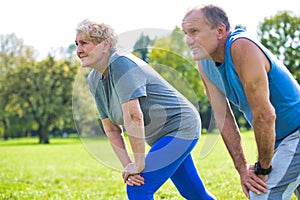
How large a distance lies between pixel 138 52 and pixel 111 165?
1067 mm

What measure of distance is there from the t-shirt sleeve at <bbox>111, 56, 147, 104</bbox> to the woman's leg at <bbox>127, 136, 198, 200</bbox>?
436 mm

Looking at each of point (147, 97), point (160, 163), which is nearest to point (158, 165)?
point (160, 163)

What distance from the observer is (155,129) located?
137 inches

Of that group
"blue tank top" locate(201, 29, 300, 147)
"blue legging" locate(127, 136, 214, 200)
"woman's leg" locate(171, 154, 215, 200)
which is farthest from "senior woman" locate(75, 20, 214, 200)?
"blue tank top" locate(201, 29, 300, 147)

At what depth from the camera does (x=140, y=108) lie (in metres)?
3.32

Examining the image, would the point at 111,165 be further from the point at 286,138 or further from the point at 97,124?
the point at 286,138

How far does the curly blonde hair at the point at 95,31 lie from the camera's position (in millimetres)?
3363

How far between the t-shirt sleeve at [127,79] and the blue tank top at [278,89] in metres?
0.58

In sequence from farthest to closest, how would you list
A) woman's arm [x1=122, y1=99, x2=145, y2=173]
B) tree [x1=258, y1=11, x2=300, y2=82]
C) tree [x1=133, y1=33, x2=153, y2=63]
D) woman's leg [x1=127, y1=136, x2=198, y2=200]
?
1. tree [x1=258, y1=11, x2=300, y2=82]
2. tree [x1=133, y1=33, x2=153, y2=63]
3. woman's leg [x1=127, y1=136, x2=198, y2=200]
4. woman's arm [x1=122, y1=99, x2=145, y2=173]

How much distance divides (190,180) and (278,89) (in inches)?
49.4

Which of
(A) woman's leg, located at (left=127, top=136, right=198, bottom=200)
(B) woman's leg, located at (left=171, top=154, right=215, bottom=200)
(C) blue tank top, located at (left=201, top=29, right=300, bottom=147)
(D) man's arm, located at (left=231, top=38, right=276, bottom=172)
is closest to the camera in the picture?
(D) man's arm, located at (left=231, top=38, right=276, bottom=172)

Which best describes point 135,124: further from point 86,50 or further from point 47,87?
point 47,87

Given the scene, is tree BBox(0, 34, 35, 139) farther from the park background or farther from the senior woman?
the senior woman

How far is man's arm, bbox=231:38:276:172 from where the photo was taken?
266 centimetres
